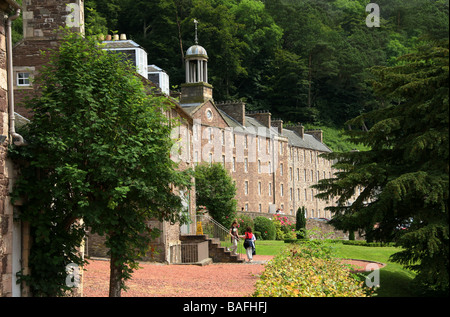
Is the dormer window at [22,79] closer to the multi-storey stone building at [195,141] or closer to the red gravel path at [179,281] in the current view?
the multi-storey stone building at [195,141]

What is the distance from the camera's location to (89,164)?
1380cm

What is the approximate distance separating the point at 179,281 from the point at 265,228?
87.8 ft

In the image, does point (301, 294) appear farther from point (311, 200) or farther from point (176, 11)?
point (176, 11)

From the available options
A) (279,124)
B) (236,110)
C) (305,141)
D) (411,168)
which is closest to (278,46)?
(305,141)

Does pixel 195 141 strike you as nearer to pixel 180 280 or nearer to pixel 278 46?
pixel 180 280

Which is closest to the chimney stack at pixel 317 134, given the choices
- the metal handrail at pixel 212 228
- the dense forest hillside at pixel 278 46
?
the dense forest hillside at pixel 278 46

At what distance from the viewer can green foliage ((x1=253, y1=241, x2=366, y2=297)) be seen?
40.7 feet

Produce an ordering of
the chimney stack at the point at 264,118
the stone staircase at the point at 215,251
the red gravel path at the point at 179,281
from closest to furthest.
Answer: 1. the red gravel path at the point at 179,281
2. the stone staircase at the point at 215,251
3. the chimney stack at the point at 264,118

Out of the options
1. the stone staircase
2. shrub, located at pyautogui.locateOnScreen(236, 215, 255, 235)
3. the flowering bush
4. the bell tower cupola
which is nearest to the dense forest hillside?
the flowering bush

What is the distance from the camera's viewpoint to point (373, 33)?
102 m

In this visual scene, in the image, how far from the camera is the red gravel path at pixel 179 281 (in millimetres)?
16969

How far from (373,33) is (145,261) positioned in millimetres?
85541

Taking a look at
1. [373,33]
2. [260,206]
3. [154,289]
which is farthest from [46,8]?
[373,33]

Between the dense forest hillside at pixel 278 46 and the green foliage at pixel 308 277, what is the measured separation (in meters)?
55.8
